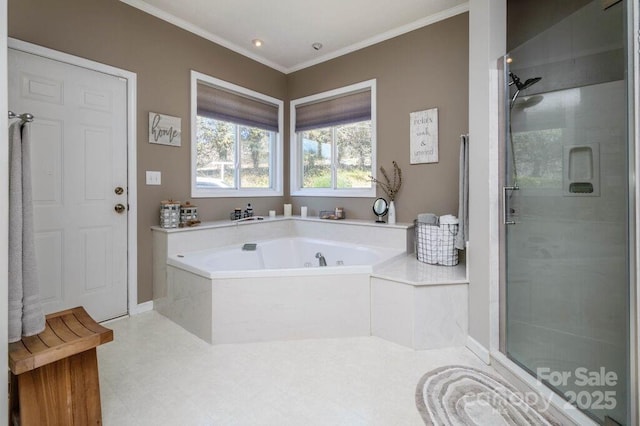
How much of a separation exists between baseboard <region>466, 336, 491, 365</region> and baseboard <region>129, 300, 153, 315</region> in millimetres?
2597

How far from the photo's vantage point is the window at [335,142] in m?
3.45

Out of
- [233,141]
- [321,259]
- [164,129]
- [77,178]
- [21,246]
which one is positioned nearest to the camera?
[21,246]

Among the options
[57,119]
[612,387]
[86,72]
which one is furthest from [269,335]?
[86,72]

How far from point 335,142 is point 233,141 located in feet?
3.94

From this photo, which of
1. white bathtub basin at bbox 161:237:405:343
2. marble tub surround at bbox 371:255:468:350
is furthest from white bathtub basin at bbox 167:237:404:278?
marble tub surround at bbox 371:255:468:350

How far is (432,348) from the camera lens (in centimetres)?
208

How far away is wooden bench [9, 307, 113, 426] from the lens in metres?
1.17

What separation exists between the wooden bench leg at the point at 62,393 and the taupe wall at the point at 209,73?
149cm

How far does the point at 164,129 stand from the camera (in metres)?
2.84

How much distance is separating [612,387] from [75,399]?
229 centimetres

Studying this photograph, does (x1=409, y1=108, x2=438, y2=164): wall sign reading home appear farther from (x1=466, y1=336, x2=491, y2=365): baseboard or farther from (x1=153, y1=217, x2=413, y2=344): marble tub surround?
(x1=466, y1=336, x2=491, y2=365): baseboard

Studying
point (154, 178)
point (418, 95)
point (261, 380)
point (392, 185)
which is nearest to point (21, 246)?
point (261, 380)

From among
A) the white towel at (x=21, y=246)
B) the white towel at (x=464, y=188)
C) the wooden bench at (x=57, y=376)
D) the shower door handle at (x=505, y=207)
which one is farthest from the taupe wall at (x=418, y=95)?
the white towel at (x=21, y=246)

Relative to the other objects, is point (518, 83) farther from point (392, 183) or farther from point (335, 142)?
point (335, 142)
